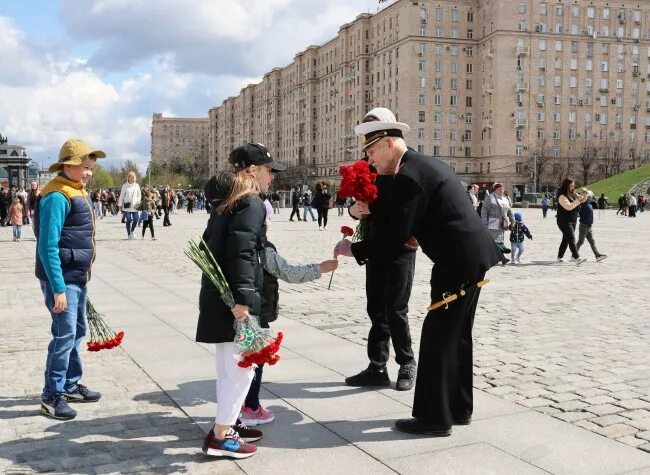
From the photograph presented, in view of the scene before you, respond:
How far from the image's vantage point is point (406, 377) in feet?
17.8

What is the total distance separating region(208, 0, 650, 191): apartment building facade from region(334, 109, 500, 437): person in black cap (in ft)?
298

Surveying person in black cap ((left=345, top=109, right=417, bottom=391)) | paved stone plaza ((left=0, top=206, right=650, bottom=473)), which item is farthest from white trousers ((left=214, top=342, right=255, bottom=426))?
person in black cap ((left=345, top=109, right=417, bottom=391))

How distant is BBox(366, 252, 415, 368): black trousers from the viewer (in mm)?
5336

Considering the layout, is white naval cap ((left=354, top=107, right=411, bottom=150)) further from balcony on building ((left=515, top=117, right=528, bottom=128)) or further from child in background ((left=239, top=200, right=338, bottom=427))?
balcony on building ((left=515, top=117, right=528, bottom=128))

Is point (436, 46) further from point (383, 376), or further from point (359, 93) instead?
point (383, 376)

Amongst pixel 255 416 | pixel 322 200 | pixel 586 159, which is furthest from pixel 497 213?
pixel 586 159

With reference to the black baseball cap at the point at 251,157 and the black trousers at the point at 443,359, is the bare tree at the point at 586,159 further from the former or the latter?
the black baseball cap at the point at 251,157

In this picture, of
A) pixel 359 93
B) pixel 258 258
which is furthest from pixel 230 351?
pixel 359 93

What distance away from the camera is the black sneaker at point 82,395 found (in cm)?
495

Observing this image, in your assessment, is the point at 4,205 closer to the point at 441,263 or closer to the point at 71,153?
the point at 71,153

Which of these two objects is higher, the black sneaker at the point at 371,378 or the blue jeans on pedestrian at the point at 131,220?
the blue jeans on pedestrian at the point at 131,220

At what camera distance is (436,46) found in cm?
9638

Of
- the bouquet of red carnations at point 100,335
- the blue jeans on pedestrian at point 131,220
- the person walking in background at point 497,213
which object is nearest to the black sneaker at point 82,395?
the bouquet of red carnations at point 100,335

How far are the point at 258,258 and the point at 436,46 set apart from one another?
9710 centimetres
